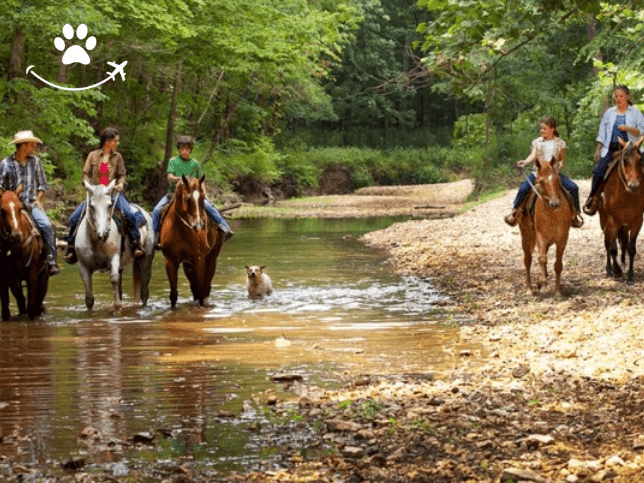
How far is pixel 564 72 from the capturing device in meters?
48.1

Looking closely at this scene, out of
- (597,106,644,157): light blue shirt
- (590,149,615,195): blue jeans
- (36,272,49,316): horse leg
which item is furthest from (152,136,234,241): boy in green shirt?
(597,106,644,157): light blue shirt

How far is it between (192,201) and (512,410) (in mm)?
8054

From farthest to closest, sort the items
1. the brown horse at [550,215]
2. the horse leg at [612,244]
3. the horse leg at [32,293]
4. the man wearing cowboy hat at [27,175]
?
the horse leg at [612,244]
the brown horse at [550,215]
the horse leg at [32,293]
the man wearing cowboy hat at [27,175]

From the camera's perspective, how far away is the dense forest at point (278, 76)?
1647 centimetres

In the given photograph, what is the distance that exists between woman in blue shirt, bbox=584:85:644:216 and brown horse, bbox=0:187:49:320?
25.4ft

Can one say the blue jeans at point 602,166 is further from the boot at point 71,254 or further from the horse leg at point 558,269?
the boot at point 71,254

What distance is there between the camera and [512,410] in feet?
27.1

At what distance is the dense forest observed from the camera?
1647 cm

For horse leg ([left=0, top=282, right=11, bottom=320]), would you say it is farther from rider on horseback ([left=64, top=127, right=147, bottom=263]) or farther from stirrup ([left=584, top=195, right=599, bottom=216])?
stirrup ([left=584, top=195, right=599, bottom=216])

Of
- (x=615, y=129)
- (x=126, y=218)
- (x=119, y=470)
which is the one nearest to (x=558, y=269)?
(x=615, y=129)

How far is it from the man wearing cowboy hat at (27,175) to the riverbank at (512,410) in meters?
5.64

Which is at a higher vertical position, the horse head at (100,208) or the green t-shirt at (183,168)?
the green t-shirt at (183,168)

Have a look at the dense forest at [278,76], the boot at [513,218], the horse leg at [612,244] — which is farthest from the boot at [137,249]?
the horse leg at [612,244]

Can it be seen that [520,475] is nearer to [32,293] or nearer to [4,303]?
[32,293]
